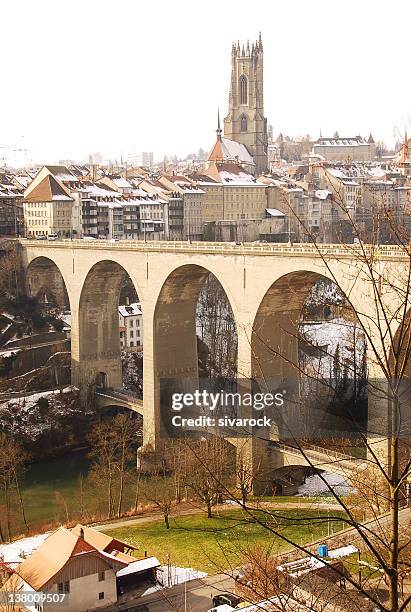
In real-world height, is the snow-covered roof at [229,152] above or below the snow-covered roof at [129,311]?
above

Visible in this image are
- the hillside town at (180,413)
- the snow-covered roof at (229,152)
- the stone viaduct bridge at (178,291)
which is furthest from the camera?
the snow-covered roof at (229,152)

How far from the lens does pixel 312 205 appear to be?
71625 mm

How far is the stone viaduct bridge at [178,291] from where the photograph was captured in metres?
24.0

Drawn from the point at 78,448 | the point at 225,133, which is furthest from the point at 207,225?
the point at 78,448

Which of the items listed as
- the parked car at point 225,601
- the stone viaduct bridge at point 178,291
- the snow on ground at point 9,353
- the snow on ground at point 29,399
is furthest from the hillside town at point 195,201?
the parked car at point 225,601

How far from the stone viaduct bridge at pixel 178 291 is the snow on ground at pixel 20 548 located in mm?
8594

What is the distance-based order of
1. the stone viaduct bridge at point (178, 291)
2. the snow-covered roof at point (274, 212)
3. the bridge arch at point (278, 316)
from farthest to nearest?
the snow-covered roof at point (274, 212)
the bridge arch at point (278, 316)
the stone viaduct bridge at point (178, 291)

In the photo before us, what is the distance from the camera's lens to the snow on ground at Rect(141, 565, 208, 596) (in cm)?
1784

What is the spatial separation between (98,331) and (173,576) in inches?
875

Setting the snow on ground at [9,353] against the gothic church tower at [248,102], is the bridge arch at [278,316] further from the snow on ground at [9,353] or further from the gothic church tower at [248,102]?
the gothic church tower at [248,102]

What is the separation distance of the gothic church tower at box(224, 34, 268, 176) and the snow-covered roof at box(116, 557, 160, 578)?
7157 cm

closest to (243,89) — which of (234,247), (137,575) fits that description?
(234,247)

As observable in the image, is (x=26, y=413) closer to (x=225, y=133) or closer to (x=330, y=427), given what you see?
(x=330, y=427)

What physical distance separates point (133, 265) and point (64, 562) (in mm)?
19035
